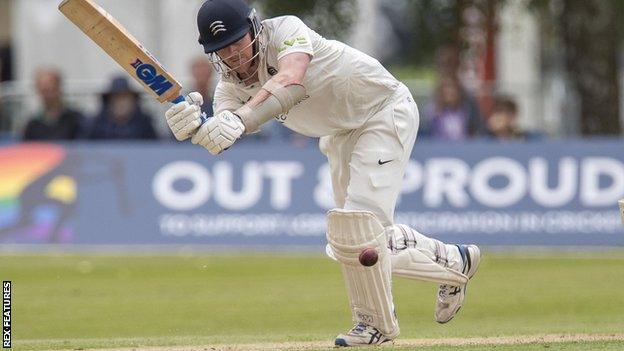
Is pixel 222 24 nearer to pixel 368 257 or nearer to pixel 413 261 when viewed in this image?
pixel 368 257

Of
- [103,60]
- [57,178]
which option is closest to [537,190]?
[57,178]

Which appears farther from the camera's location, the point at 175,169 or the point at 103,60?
the point at 103,60

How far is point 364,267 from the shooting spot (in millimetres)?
7027

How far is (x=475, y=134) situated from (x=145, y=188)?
337 centimetres

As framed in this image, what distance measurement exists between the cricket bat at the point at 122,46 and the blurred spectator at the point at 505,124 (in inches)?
308

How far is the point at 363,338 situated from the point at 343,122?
1.07m

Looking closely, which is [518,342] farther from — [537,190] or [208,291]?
[537,190]

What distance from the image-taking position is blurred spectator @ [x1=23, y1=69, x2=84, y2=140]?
14.4 m

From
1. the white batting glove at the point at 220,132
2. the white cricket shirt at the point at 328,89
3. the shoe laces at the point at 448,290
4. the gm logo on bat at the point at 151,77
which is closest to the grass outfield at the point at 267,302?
the shoe laces at the point at 448,290

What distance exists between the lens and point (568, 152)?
13656 millimetres

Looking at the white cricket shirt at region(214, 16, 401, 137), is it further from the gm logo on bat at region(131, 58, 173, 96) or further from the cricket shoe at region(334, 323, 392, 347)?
the cricket shoe at region(334, 323, 392, 347)

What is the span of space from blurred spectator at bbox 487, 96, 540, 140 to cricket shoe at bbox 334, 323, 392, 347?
7284mm

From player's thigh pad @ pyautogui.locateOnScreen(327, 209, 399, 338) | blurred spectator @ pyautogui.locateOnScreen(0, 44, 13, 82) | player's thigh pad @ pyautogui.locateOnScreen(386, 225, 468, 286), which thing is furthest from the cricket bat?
blurred spectator @ pyautogui.locateOnScreen(0, 44, 13, 82)

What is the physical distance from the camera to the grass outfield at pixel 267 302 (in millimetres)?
7957
